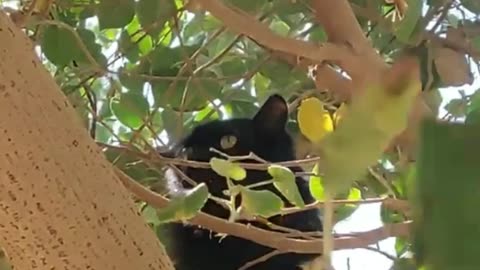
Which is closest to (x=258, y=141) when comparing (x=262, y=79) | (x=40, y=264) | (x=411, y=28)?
(x=262, y=79)

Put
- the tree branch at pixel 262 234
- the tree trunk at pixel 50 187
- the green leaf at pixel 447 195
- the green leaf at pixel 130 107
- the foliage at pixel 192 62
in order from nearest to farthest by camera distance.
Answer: the green leaf at pixel 447 195 < the tree trunk at pixel 50 187 < the tree branch at pixel 262 234 < the foliage at pixel 192 62 < the green leaf at pixel 130 107

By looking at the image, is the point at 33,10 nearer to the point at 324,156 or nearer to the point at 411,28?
the point at 411,28

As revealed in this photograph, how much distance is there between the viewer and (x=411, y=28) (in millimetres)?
668

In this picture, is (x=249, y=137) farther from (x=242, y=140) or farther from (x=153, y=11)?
(x=153, y=11)

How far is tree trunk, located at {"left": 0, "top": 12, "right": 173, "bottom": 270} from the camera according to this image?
16.5 inches

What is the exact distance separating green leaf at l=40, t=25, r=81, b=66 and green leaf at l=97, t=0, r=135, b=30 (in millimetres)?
40

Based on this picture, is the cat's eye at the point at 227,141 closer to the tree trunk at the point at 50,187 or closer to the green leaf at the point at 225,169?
the green leaf at the point at 225,169

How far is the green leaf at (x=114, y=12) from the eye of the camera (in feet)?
2.93

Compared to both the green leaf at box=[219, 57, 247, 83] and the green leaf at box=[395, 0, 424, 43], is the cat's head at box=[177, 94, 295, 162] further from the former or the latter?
the green leaf at box=[395, 0, 424, 43]

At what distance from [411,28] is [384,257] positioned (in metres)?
0.25

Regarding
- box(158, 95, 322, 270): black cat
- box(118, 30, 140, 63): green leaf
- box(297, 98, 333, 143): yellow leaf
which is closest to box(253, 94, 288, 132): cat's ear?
box(158, 95, 322, 270): black cat

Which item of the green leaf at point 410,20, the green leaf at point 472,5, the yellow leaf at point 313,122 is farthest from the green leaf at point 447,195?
the green leaf at point 472,5

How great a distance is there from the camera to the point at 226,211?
1.12m

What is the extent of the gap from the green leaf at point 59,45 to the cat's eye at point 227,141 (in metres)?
0.34
